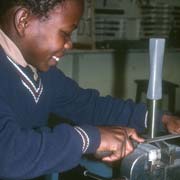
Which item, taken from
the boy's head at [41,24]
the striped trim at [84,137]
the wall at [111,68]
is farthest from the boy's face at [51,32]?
the wall at [111,68]

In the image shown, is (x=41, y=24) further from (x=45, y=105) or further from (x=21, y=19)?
(x=45, y=105)

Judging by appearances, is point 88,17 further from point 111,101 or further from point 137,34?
point 111,101

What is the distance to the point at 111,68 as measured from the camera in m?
3.32

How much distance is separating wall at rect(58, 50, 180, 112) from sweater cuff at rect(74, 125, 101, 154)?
2.33 meters

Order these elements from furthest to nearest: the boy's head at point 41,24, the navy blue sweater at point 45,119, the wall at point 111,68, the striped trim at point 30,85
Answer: the wall at point 111,68 < the striped trim at point 30,85 < the boy's head at point 41,24 < the navy blue sweater at point 45,119

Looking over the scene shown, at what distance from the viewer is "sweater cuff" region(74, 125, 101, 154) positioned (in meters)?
0.69

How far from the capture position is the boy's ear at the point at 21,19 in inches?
31.1

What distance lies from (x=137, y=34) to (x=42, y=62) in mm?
2499

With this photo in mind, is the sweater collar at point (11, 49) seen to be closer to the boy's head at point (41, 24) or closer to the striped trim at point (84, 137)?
the boy's head at point (41, 24)

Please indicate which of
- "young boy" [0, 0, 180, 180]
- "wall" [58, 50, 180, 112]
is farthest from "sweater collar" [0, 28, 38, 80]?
"wall" [58, 50, 180, 112]

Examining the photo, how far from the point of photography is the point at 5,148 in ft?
2.23

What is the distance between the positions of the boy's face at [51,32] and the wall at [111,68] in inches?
86.0

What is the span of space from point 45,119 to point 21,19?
36 cm

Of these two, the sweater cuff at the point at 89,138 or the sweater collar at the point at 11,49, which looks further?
the sweater collar at the point at 11,49
